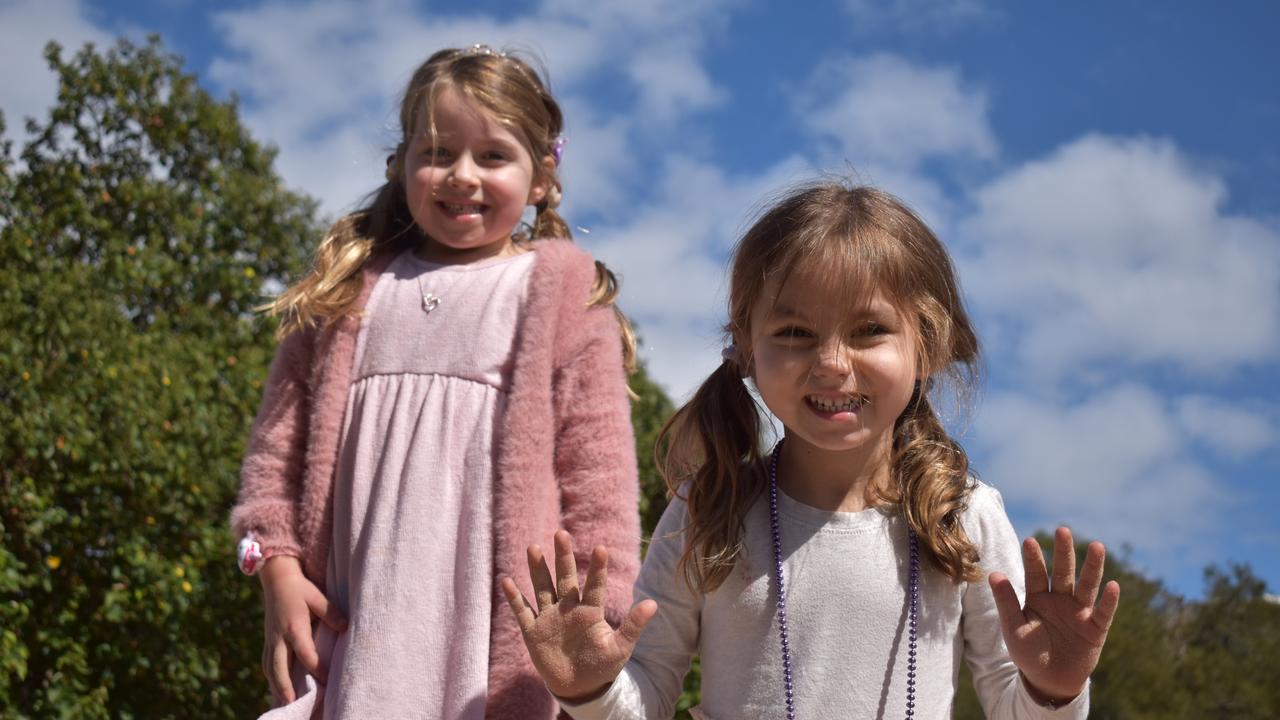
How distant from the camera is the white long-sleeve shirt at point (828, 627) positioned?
1.99 metres

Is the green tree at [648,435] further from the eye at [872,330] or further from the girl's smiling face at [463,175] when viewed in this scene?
the eye at [872,330]

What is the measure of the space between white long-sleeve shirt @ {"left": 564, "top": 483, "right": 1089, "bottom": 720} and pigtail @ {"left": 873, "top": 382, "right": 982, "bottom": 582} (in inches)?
1.4

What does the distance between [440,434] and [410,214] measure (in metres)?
0.70

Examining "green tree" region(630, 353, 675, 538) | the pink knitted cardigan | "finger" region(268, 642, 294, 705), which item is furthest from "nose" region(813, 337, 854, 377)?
"green tree" region(630, 353, 675, 538)

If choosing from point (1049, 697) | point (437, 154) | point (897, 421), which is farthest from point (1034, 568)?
point (437, 154)

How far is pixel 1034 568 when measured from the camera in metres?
1.84

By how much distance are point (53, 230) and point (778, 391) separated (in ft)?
18.6

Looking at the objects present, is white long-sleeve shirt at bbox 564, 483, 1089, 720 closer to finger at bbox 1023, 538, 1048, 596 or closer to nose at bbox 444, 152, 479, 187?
finger at bbox 1023, 538, 1048, 596

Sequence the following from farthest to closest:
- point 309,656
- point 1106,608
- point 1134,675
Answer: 1. point 1134,675
2. point 309,656
3. point 1106,608

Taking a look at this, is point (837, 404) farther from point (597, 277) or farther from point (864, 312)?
point (597, 277)

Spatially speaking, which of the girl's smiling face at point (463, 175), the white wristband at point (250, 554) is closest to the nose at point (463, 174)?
the girl's smiling face at point (463, 175)

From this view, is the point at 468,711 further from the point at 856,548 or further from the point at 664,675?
the point at 856,548

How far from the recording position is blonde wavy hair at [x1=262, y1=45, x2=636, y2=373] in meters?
2.58

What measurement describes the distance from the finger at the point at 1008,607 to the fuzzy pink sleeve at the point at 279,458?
132 cm
